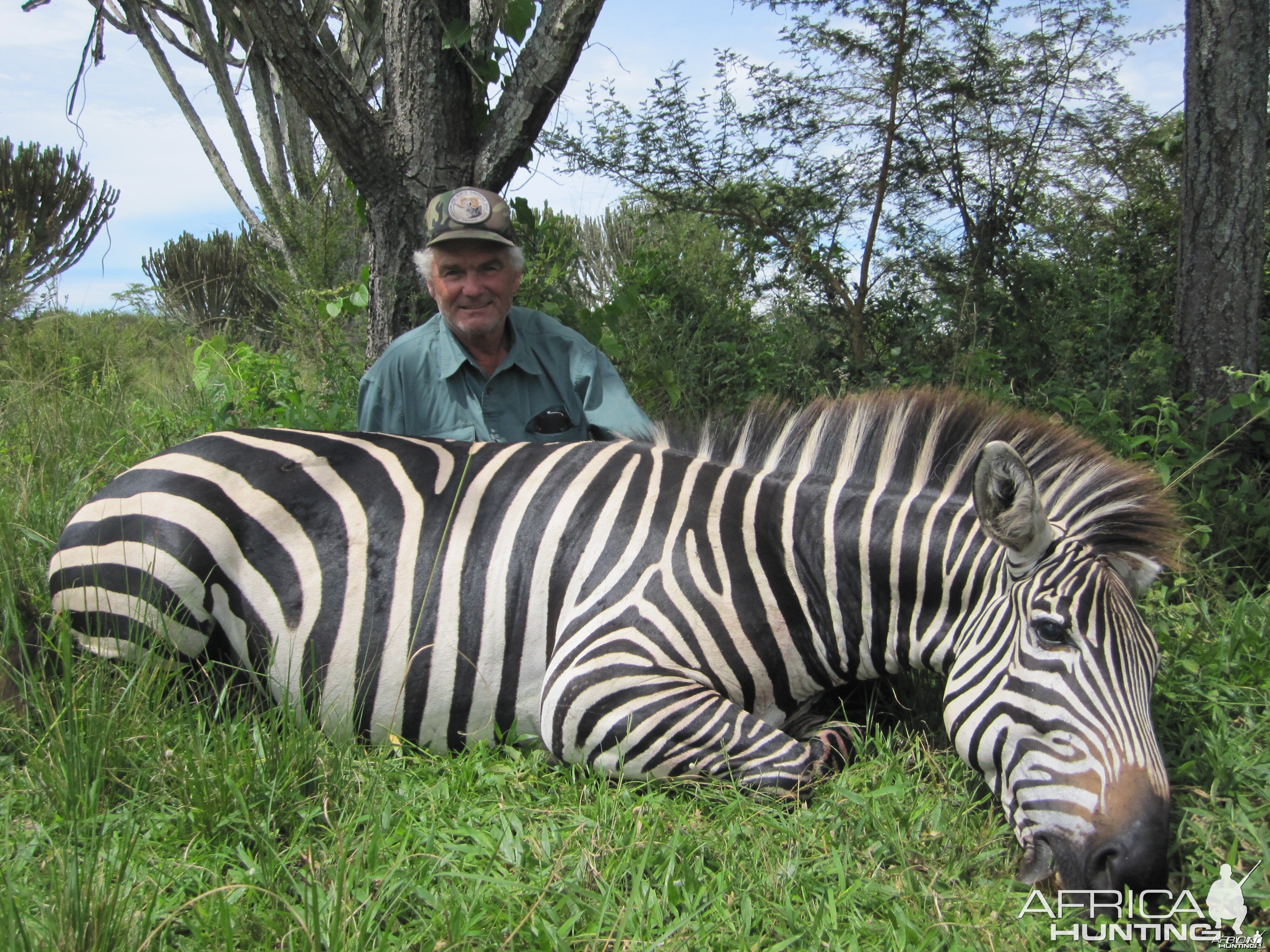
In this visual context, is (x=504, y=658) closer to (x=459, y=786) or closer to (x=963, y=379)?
(x=459, y=786)

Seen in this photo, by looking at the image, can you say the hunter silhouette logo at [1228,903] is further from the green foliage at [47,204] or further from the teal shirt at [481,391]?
the green foliage at [47,204]

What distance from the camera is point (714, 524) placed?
258 cm

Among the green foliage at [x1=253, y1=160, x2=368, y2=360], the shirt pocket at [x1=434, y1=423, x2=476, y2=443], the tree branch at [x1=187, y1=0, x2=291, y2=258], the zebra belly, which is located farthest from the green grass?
the tree branch at [x1=187, y1=0, x2=291, y2=258]

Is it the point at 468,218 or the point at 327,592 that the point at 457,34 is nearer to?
the point at 468,218

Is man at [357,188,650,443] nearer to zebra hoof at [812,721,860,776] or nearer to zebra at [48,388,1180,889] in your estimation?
zebra at [48,388,1180,889]

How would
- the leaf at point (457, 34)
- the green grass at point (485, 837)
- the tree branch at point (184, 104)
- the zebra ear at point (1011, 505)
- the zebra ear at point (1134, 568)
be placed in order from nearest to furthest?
the green grass at point (485, 837)
the zebra ear at point (1011, 505)
the zebra ear at point (1134, 568)
the leaf at point (457, 34)
the tree branch at point (184, 104)

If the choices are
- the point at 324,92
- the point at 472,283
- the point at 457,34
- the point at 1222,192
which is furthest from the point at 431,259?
the point at 1222,192

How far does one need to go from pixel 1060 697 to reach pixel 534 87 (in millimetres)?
3553

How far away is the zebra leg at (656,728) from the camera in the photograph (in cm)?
231

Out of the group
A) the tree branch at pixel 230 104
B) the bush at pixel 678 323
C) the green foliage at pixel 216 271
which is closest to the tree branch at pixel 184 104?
the tree branch at pixel 230 104

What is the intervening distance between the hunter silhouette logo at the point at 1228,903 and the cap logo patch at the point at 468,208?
11.2 ft

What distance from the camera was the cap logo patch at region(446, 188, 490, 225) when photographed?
11.9 ft

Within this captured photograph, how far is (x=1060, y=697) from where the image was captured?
1.97 m

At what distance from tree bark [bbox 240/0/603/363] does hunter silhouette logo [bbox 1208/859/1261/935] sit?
157 inches
